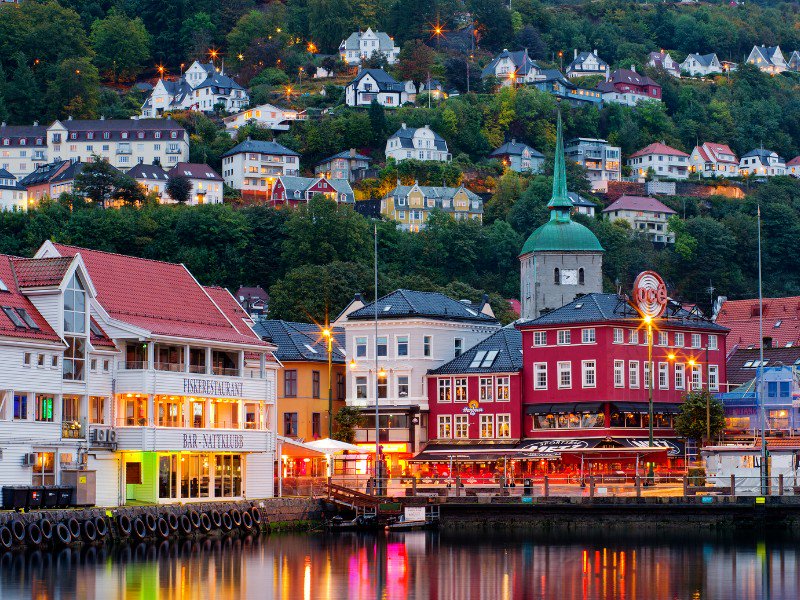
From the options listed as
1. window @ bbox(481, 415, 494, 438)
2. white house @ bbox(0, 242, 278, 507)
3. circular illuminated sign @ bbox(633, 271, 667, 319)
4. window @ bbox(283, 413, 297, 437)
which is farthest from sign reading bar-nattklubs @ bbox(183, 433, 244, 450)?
circular illuminated sign @ bbox(633, 271, 667, 319)

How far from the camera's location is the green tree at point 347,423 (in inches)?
3915

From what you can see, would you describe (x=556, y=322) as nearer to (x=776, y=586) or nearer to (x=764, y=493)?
(x=764, y=493)

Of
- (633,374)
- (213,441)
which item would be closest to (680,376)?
(633,374)

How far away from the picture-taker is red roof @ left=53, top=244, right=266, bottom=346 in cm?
7688

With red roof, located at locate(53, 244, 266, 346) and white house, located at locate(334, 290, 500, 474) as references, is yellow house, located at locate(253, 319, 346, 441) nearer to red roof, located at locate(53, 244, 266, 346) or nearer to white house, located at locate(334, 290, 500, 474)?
white house, located at locate(334, 290, 500, 474)

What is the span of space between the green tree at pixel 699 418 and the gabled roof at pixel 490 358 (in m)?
9.82

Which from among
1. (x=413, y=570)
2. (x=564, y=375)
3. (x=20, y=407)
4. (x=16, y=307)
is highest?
(x=16, y=307)

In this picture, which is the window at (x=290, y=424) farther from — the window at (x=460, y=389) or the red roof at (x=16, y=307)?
the red roof at (x=16, y=307)

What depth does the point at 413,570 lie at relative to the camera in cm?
6244

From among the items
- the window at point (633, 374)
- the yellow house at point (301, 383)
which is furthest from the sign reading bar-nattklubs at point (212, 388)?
the window at point (633, 374)

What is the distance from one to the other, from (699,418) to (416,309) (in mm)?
17707

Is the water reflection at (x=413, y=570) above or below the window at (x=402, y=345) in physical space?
below

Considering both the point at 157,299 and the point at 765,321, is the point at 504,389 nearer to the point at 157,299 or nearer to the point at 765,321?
the point at 157,299

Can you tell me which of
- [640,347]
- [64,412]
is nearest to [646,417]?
[640,347]
